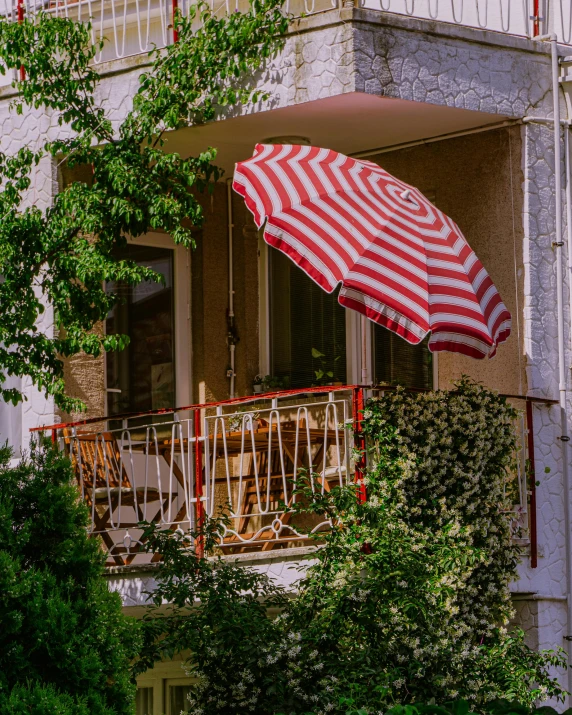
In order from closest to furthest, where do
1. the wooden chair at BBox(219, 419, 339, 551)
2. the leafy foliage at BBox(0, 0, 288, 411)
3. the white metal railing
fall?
the leafy foliage at BBox(0, 0, 288, 411), the white metal railing, the wooden chair at BBox(219, 419, 339, 551)

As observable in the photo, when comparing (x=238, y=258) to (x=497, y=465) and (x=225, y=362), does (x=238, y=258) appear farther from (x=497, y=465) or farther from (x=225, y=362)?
(x=497, y=465)

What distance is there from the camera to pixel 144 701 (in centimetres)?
1268

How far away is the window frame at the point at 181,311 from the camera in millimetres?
13242

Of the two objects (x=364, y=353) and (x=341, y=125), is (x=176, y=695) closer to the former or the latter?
(x=364, y=353)

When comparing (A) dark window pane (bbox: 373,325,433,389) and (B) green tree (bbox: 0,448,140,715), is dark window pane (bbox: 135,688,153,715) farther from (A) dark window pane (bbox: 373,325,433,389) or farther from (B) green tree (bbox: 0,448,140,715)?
(B) green tree (bbox: 0,448,140,715)

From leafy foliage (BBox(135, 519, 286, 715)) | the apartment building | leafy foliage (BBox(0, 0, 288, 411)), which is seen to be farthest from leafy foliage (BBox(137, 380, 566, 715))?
leafy foliage (BBox(0, 0, 288, 411))

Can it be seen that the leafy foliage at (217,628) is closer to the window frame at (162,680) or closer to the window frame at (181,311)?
the window frame at (162,680)

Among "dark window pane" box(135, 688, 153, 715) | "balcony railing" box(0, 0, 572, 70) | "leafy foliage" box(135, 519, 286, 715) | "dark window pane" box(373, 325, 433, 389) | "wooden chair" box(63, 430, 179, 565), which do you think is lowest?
"dark window pane" box(135, 688, 153, 715)

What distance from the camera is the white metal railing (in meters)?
11.1

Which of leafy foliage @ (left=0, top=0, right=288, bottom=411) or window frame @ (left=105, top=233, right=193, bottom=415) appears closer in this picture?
leafy foliage @ (left=0, top=0, right=288, bottom=411)

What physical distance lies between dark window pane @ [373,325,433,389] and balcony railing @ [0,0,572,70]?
261 centimetres

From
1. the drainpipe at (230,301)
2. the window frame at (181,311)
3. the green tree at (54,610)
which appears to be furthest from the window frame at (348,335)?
the green tree at (54,610)

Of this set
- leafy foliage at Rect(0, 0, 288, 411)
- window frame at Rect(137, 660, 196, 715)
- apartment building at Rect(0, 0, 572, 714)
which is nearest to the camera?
leafy foliage at Rect(0, 0, 288, 411)

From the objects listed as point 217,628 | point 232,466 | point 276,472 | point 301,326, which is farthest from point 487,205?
point 217,628
